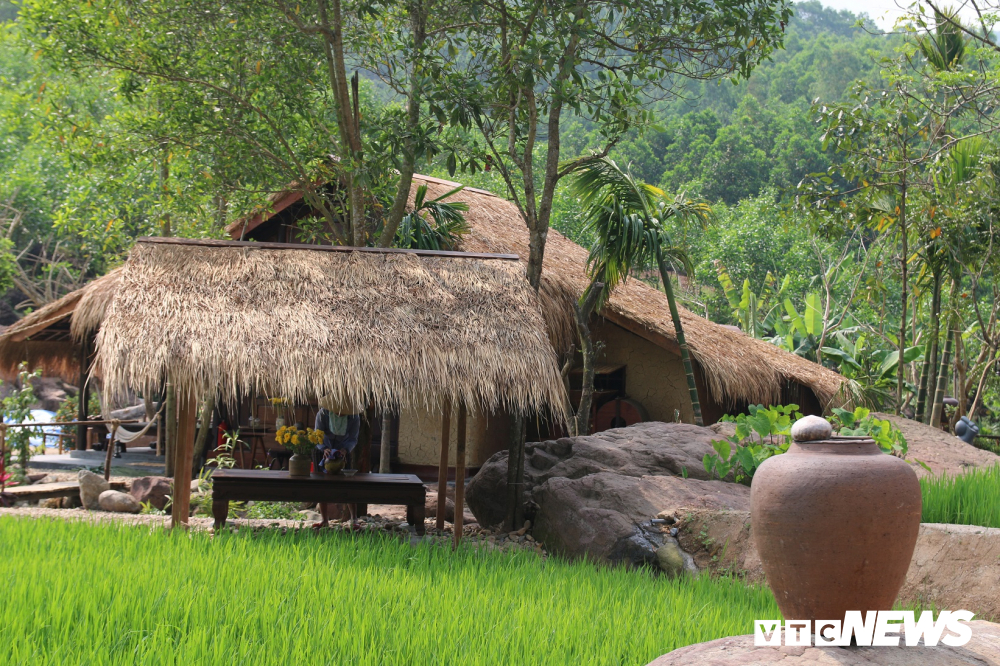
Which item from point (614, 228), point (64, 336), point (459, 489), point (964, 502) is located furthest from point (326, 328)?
point (64, 336)

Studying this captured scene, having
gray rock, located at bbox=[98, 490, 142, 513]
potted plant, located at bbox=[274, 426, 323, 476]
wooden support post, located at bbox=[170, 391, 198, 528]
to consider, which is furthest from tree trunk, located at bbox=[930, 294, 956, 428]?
gray rock, located at bbox=[98, 490, 142, 513]

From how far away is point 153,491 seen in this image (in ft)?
29.8

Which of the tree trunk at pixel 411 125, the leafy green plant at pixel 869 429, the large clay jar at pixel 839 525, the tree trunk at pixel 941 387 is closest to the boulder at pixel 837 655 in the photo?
the large clay jar at pixel 839 525

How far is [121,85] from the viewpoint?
8039mm

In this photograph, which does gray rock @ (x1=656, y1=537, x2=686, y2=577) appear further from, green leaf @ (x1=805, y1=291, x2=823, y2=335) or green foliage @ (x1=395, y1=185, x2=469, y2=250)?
green leaf @ (x1=805, y1=291, x2=823, y2=335)

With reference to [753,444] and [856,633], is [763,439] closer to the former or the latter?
[753,444]

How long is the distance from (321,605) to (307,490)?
9.31 feet

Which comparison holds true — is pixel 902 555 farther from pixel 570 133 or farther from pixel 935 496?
pixel 570 133

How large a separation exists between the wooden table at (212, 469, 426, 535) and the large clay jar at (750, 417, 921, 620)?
3.98m

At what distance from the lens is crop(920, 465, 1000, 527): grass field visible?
589 cm

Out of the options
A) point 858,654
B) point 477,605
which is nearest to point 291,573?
point 477,605

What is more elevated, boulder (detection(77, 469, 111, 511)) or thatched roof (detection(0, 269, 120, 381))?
thatched roof (detection(0, 269, 120, 381))

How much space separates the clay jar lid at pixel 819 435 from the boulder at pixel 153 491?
7352 millimetres

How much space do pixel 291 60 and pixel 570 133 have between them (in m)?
21.7
